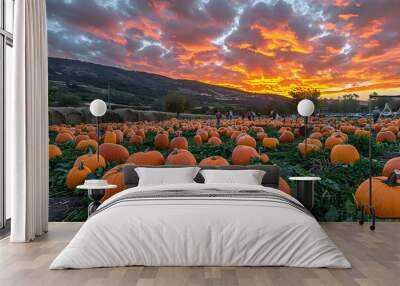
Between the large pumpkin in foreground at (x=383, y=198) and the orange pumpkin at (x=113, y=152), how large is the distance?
327cm

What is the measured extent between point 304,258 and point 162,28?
416 cm

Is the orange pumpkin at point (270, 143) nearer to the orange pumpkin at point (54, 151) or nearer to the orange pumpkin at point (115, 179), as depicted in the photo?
the orange pumpkin at point (115, 179)

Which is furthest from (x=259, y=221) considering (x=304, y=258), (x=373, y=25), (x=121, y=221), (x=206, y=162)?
(x=373, y=25)

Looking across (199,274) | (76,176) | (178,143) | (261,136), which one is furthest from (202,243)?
(261,136)

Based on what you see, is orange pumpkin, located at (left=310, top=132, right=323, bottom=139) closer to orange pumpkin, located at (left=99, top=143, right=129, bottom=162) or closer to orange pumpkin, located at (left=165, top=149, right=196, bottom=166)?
orange pumpkin, located at (left=165, top=149, right=196, bottom=166)

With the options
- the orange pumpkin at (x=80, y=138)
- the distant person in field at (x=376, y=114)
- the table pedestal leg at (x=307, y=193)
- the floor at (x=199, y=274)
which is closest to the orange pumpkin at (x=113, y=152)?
the orange pumpkin at (x=80, y=138)

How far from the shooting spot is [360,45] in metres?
7.20

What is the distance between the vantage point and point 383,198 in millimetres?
6875

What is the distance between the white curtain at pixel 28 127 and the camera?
214 inches

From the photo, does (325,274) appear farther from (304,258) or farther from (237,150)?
(237,150)

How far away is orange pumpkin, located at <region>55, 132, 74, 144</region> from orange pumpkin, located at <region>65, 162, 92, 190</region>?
422 mm

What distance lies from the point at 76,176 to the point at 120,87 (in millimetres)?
1401

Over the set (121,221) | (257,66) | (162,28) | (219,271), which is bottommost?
(219,271)

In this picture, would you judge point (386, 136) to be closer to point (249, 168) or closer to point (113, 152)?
point (249, 168)
